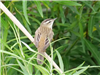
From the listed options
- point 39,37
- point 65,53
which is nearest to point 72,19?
point 65,53

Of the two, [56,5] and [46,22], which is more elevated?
[56,5]

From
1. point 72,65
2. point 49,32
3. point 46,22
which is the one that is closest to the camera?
point 49,32

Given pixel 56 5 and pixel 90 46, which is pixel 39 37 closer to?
pixel 56 5

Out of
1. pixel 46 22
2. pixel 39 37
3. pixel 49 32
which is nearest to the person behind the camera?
pixel 39 37

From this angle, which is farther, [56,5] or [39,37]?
[56,5]

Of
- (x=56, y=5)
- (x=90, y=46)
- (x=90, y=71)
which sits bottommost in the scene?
(x=90, y=71)

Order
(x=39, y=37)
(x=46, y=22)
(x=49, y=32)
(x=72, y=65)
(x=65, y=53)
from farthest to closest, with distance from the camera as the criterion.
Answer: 1. (x=72, y=65)
2. (x=65, y=53)
3. (x=46, y=22)
4. (x=49, y=32)
5. (x=39, y=37)

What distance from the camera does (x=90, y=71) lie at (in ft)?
15.3

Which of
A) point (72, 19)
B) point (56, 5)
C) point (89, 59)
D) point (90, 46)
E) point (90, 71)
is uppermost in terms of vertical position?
point (56, 5)

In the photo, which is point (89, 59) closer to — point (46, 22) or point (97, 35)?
point (97, 35)

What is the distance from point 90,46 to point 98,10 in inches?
26.3

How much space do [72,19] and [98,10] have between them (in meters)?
0.76

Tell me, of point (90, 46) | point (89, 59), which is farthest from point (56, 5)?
point (89, 59)

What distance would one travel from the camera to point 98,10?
158 inches
